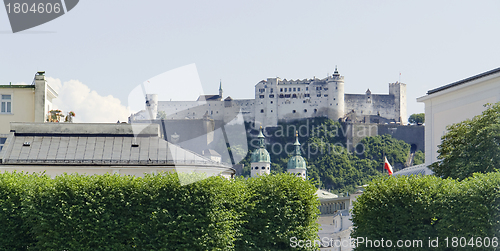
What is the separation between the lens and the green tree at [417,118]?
189587mm

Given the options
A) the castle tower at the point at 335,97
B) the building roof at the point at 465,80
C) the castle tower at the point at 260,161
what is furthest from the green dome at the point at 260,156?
the building roof at the point at 465,80

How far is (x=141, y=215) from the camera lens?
3325 cm

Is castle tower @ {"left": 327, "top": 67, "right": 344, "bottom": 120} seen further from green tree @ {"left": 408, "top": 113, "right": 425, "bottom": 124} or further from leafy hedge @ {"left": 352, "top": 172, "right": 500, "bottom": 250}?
leafy hedge @ {"left": 352, "top": 172, "right": 500, "bottom": 250}

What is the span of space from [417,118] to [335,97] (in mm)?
21945

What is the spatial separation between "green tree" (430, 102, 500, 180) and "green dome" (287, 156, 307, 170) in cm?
11890

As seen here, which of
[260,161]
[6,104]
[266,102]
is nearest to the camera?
[6,104]

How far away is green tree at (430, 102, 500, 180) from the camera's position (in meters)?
36.5

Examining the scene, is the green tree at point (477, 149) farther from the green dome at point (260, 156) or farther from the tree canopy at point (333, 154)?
the green dome at point (260, 156)

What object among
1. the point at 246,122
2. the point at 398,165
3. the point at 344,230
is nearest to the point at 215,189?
the point at 344,230

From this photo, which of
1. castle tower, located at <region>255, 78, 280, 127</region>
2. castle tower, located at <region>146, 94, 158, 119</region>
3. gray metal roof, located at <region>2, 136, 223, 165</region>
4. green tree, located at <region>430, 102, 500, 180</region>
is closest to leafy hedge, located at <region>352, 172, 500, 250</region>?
green tree, located at <region>430, 102, 500, 180</region>

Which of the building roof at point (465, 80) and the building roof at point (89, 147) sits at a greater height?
the building roof at point (465, 80)

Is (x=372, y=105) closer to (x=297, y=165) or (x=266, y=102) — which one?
(x=266, y=102)

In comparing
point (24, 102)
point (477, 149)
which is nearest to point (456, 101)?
point (477, 149)

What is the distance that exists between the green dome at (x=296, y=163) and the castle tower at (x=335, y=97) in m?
29.3
